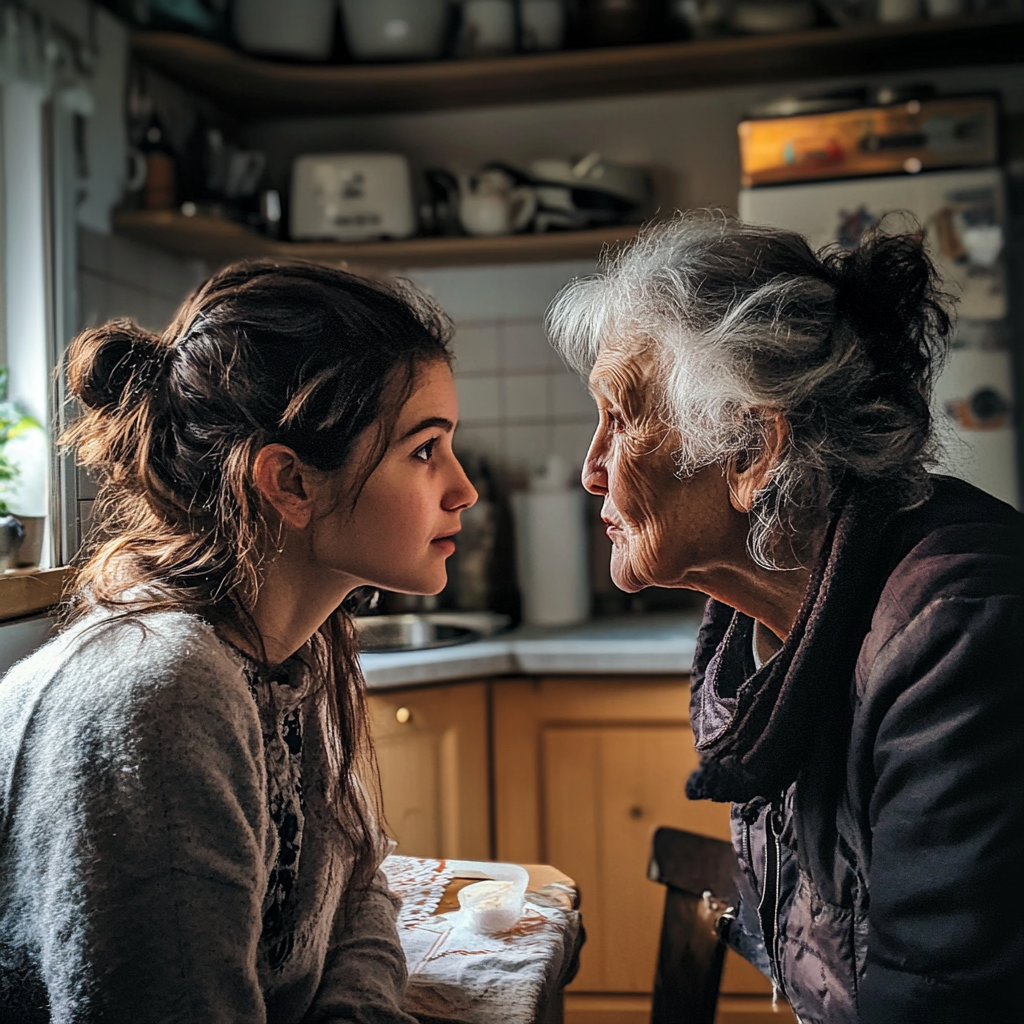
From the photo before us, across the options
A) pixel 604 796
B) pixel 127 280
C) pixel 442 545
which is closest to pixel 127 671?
pixel 442 545

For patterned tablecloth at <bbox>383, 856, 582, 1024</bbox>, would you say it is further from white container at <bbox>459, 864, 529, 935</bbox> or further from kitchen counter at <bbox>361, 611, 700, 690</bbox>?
kitchen counter at <bbox>361, 611, 700, 690</bbox>

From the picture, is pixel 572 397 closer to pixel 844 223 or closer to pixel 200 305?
pixel 844 223

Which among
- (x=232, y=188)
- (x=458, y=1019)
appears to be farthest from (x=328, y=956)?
(x=232, y=188)

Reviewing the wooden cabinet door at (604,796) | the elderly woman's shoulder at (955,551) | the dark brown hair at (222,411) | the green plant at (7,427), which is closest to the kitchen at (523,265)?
the wooden cabinet door at (604,796)

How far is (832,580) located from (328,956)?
477 millimetres

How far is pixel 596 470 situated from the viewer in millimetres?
981

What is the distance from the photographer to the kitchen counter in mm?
1905

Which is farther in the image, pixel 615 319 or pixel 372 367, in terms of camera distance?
pixel 615 319

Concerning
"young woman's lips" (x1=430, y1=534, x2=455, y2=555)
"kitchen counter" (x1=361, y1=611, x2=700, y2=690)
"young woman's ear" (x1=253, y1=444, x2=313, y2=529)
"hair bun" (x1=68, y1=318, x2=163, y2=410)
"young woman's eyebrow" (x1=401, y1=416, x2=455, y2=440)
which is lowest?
"kitchen counter" (x1=361, y1=611, x2=700, y2=690)

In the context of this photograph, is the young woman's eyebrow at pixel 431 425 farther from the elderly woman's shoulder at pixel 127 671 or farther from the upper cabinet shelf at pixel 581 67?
the upper cabinet shelf at pixel 581 67

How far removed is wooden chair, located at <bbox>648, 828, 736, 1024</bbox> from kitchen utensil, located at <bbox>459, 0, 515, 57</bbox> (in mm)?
1792

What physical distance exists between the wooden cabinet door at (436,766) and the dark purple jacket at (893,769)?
101 centimetres

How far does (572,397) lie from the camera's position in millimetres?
2594

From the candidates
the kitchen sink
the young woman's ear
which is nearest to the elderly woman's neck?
the young woman's ear
